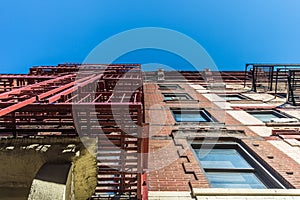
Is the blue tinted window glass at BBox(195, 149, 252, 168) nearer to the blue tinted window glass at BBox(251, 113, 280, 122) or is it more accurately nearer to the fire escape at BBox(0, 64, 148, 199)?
the fire escape at BBox(0, 64, 148, 199)

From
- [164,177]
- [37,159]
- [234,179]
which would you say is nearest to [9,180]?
[37,159]

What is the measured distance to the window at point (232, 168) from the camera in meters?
6.29

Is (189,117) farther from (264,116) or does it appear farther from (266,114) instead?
(266,114)

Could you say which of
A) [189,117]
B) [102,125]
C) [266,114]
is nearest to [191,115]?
[189,117]

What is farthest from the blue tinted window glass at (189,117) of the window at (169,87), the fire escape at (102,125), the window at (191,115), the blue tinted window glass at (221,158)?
the window at (169,87)

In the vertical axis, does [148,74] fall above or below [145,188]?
above

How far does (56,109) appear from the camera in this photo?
4195mm

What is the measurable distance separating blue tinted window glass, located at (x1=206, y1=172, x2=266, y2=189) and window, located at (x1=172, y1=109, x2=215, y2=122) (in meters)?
5.16

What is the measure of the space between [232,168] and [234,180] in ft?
1.92

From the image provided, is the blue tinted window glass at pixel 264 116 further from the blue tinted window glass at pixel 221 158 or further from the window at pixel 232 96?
the blue tinted window glass at pixel 221 158

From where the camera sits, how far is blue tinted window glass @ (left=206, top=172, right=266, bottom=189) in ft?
20.2

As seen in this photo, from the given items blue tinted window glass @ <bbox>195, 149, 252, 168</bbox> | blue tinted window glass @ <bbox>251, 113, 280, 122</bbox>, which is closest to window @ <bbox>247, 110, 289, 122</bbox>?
blue tinted window glass @ <bbox>251, 113, 280, 122</bbox>

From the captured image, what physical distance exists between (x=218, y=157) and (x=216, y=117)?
439cm

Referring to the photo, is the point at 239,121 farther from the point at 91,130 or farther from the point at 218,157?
the point at 91,130
